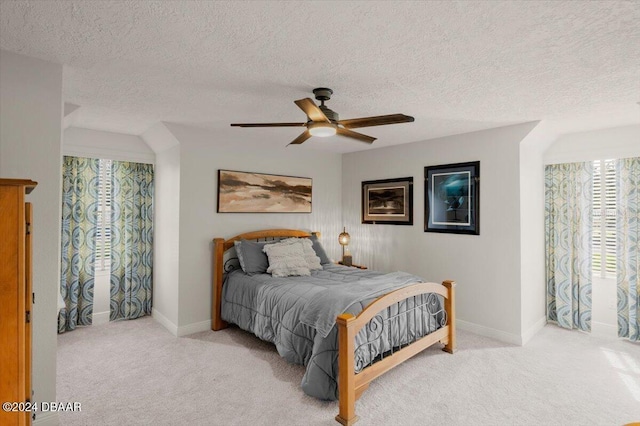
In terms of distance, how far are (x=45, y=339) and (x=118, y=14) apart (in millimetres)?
2070

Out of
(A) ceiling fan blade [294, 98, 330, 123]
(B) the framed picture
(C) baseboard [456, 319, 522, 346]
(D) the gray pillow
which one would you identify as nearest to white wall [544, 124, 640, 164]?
(C) baseboard [456, 319, 522, 346]

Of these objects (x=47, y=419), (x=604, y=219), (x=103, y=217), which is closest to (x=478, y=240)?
(x=604, y=219)

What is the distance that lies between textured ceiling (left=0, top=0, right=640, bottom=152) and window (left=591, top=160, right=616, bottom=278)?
0.83 meters

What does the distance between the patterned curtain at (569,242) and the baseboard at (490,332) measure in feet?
3.25

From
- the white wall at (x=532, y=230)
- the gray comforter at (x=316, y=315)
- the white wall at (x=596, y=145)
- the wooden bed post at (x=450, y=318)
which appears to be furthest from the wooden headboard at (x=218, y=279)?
the white wall at (x=596, y=145)

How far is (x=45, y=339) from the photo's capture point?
7.43 feet

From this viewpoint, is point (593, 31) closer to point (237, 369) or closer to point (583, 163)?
point (583, 163)

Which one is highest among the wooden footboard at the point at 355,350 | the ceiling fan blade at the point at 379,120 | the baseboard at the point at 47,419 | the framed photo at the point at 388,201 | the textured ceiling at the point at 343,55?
the textured ceiling at the point at 343,55

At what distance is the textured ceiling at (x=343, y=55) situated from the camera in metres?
1.69

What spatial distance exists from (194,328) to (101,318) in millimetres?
1278

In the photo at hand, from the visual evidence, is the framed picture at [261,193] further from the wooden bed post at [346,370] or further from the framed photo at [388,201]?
the wooden bed post at [346,370]

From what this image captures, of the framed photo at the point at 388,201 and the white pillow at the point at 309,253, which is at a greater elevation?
the framed photo at the point at 388,201

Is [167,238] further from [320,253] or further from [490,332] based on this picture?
[490,332]

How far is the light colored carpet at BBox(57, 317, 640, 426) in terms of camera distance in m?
2.43
